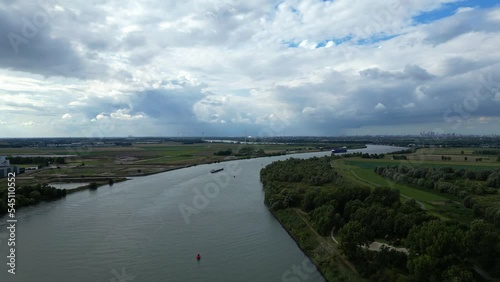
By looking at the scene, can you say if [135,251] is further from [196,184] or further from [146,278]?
[196,184]

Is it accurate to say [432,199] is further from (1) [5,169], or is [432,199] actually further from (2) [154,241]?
(1) [5,169]

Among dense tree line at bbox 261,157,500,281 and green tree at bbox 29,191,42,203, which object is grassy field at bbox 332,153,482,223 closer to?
dense tree line at bbox 261,157,500,281

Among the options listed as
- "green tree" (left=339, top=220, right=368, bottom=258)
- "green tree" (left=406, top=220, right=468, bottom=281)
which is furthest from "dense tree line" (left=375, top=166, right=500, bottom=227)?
"green tree" (left=339, top=220, right=368, bottom=258)

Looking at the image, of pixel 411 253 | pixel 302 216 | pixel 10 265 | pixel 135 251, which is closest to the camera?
pixel 411 253

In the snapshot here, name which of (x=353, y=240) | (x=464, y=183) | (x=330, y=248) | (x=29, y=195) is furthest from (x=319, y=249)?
(x=29, y=195)

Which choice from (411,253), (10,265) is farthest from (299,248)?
(10,265)

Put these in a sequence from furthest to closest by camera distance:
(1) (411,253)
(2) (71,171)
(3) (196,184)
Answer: (2) (71,171) < (3) (196,184) < (1) (411,253)
